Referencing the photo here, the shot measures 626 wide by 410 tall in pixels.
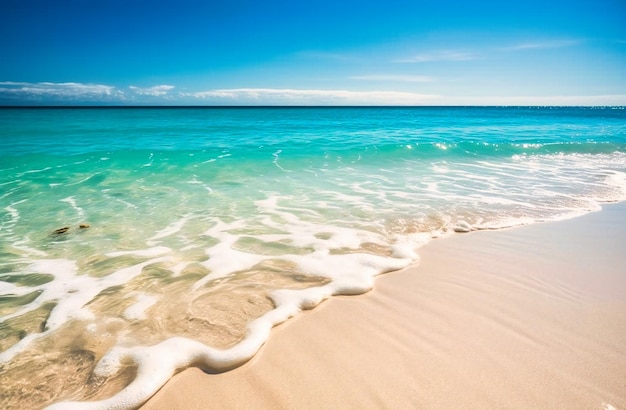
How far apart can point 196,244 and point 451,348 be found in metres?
3.45

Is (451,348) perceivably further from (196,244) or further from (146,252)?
(146,252)

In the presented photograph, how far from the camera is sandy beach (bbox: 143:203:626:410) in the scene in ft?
6.55

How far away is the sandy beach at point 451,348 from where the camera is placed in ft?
6.55

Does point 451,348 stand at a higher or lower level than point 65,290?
higher

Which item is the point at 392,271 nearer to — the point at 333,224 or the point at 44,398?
the point at 333,224

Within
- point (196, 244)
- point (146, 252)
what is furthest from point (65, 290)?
point (196, 244)

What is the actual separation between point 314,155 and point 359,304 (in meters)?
10.8

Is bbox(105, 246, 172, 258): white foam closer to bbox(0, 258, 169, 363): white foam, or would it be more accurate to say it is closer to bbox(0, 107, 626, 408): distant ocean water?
bbox(0, 107, 626, 408): distant ocean water

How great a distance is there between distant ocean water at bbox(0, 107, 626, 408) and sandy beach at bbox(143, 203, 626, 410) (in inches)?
9.4

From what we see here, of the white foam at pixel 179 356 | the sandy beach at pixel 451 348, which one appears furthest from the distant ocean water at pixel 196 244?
the sandy beach at pixel 451 348

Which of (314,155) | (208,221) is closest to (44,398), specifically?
(208,221)

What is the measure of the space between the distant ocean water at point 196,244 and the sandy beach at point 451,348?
0.24 m

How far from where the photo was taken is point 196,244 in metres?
4.54

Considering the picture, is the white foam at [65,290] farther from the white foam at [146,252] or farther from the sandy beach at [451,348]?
the sandy beach at [451,348]
